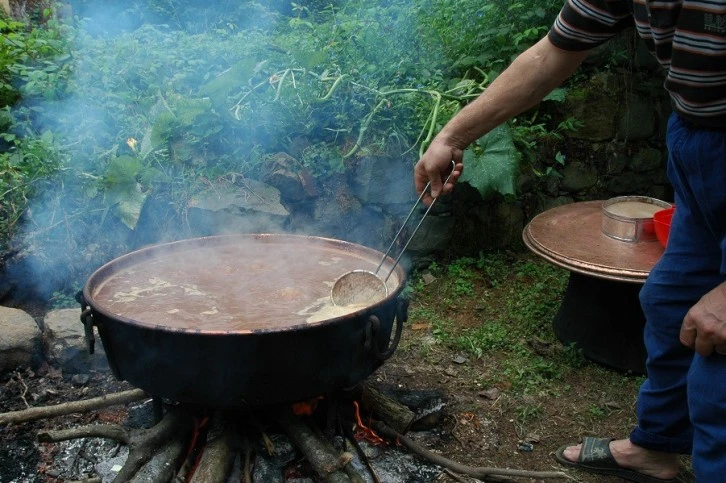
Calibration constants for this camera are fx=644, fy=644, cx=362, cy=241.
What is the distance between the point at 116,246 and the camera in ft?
14.5

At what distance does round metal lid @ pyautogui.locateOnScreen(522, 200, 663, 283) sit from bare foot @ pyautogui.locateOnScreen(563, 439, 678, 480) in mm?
890

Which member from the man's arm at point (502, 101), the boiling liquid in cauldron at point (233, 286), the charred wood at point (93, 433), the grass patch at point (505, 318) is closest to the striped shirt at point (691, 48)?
the man's arm at point (502, 101)

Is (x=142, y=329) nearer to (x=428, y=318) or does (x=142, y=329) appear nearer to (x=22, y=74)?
(x=428, y=318)

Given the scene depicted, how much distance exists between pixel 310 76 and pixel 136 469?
130 inches

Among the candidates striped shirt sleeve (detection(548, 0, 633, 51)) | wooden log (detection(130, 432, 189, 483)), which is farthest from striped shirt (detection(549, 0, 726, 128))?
wooden log (detection(130, 432, 189, 483))

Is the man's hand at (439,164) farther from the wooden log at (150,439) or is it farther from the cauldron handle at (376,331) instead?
the wooden log at (150,439)

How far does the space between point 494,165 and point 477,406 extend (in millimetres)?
1846

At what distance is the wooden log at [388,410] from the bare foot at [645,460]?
0.95m

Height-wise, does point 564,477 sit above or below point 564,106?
below

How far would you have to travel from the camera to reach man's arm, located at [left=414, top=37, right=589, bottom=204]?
2404mm

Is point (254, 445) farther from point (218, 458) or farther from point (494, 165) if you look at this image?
point (494, 165)

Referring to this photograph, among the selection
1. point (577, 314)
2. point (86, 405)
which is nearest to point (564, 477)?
point (577, 314)

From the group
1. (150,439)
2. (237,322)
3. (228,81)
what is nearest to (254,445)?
(150,439)

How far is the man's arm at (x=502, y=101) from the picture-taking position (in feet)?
7.89
